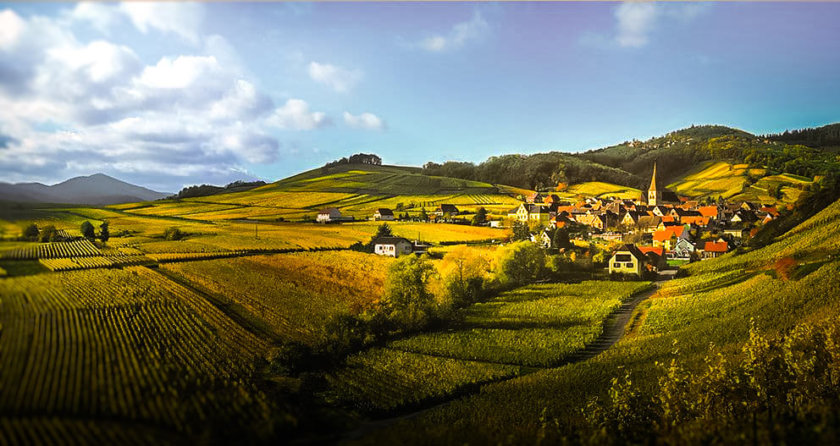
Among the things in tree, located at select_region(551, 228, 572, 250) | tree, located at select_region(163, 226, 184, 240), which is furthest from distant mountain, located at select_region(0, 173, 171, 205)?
tree, located at select_region(551, 228, 572, 250)

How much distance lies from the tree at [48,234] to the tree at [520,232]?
62.6 feet

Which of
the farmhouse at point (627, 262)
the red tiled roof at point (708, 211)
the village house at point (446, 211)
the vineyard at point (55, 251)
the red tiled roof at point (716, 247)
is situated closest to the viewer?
the vineyard at point (55, 251)

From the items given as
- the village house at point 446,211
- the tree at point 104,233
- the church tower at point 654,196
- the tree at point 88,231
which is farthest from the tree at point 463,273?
the church tower at point 654,196

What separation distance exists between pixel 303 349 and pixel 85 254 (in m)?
4.22

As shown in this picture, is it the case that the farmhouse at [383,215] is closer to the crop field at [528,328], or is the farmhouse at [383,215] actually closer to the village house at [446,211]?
the village house at [446,211]

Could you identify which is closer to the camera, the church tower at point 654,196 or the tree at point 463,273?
the tree at point 463,273

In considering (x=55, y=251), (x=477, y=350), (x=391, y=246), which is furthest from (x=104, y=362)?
(x=391, y=246)

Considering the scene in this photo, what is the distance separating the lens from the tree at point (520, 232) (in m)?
23.0

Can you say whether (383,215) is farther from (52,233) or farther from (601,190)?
(601,190)

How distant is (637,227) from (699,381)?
35380 mm

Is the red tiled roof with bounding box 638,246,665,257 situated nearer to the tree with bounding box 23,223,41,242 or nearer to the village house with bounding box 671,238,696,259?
the village house with bounding box 671,238,696,259

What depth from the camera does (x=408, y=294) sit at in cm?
1308

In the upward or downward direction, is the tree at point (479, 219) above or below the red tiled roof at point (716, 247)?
above

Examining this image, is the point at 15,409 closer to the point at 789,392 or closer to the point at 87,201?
the point at 87,201
